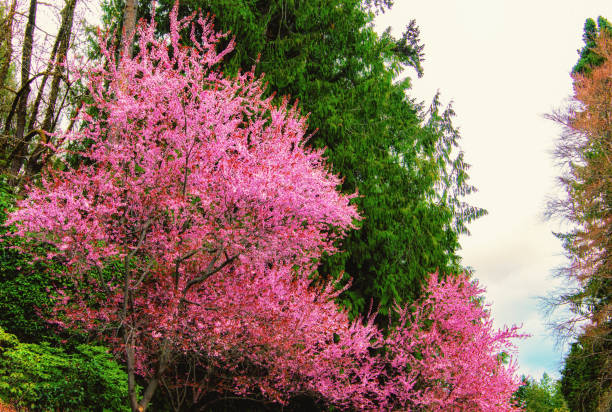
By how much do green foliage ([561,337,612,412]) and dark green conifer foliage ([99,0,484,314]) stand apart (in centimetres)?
651

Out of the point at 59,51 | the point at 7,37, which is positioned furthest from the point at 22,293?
the point at 59,51

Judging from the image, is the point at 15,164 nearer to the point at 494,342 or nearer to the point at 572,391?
the point at 494,342

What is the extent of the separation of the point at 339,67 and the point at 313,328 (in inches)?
312

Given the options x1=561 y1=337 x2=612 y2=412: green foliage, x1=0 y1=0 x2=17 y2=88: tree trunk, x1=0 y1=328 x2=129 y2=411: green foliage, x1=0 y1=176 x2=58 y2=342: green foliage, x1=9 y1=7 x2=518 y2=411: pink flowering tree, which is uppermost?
x1=0 y1=0 x2=17 y2=88: tree trunk

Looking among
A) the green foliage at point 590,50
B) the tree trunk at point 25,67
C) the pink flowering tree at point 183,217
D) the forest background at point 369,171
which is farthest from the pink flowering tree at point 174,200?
the green foliage at point 590,50

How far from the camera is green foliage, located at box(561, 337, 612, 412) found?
13.8m

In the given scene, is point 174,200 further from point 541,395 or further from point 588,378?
point 541,395

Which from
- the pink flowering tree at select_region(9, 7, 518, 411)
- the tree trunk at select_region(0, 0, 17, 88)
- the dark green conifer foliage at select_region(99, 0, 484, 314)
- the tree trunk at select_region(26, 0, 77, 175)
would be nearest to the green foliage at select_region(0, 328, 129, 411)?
the pink flowering tree at select_region(9, 7, 518, 411)

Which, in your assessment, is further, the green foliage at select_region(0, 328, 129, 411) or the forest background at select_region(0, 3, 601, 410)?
the forest background at select_region(0, 3, 601, 410)

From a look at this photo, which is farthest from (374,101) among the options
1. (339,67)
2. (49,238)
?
(49,238)

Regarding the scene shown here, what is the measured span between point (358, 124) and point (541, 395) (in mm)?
33554

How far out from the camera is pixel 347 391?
8.82 metres

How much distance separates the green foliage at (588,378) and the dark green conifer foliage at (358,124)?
21.4 feet

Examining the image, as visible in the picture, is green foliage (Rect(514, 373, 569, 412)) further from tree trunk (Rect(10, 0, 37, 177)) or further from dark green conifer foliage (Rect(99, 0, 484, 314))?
tree trunk (Rect(10, 0, 37, 177))
